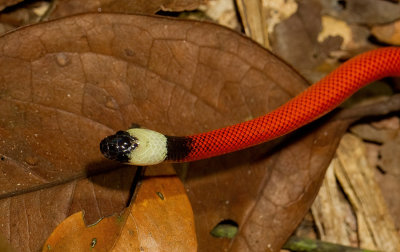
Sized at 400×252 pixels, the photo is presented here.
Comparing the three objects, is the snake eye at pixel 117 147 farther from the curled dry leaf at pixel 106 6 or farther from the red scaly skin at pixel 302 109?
the curled dry leaf at pixel 106 6

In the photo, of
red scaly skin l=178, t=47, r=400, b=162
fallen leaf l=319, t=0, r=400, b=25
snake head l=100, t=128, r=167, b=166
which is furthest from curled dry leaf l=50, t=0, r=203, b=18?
fallen leaf l=319, t=0, r=400, b=25

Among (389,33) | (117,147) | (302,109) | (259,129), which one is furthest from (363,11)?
(117,147)

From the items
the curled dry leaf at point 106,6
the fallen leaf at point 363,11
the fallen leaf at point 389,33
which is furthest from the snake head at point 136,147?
the fallen leaf at point 389,33

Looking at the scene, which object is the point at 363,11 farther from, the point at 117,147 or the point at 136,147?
the point at 117,147

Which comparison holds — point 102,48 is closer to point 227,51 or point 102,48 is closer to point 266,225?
point 227,51

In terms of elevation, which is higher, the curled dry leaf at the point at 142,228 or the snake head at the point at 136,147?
the snake head at the point at 136,147

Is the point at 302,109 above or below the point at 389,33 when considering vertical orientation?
below

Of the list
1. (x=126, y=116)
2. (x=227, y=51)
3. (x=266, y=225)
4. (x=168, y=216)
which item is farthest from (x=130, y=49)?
(x=266, y=225)
